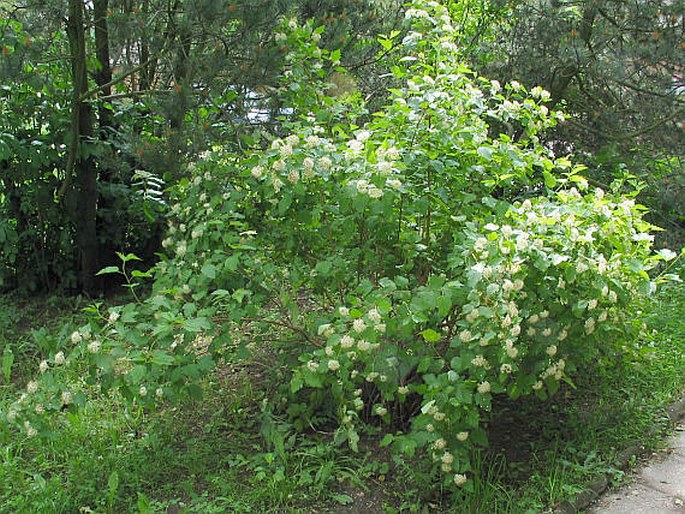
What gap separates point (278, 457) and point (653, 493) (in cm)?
143

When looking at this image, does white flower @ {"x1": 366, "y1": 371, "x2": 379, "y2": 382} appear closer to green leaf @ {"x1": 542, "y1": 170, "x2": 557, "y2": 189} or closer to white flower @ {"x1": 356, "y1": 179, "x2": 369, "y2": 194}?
white flower @ {"x1": 356, "y1": 179, "x2": 369, "y2": 194}

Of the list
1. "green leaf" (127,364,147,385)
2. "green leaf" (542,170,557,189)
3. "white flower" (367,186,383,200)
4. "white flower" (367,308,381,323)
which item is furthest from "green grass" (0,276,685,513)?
"white flower" (367,186,383,200)

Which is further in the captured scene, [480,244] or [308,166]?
[308,166]

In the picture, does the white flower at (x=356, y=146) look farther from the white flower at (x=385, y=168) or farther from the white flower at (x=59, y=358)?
the white flower at (x=59, y=358)

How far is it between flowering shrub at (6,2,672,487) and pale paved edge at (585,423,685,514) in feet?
1.59

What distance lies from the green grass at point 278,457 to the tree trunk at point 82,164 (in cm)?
117

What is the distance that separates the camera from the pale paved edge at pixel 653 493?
2717mm

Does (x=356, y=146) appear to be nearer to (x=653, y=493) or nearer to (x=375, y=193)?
(x=375, y=193)

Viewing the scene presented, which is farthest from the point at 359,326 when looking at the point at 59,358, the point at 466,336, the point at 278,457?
the point at 59,358

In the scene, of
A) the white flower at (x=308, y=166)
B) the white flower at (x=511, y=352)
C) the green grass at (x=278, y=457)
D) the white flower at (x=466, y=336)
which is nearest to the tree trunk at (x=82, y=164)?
the green grass at (x=278, y=457)

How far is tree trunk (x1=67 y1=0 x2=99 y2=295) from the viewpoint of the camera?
3.96m

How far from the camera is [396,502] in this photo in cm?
273

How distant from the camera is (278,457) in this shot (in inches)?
115

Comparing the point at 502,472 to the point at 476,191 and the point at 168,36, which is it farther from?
the point at 168,36
